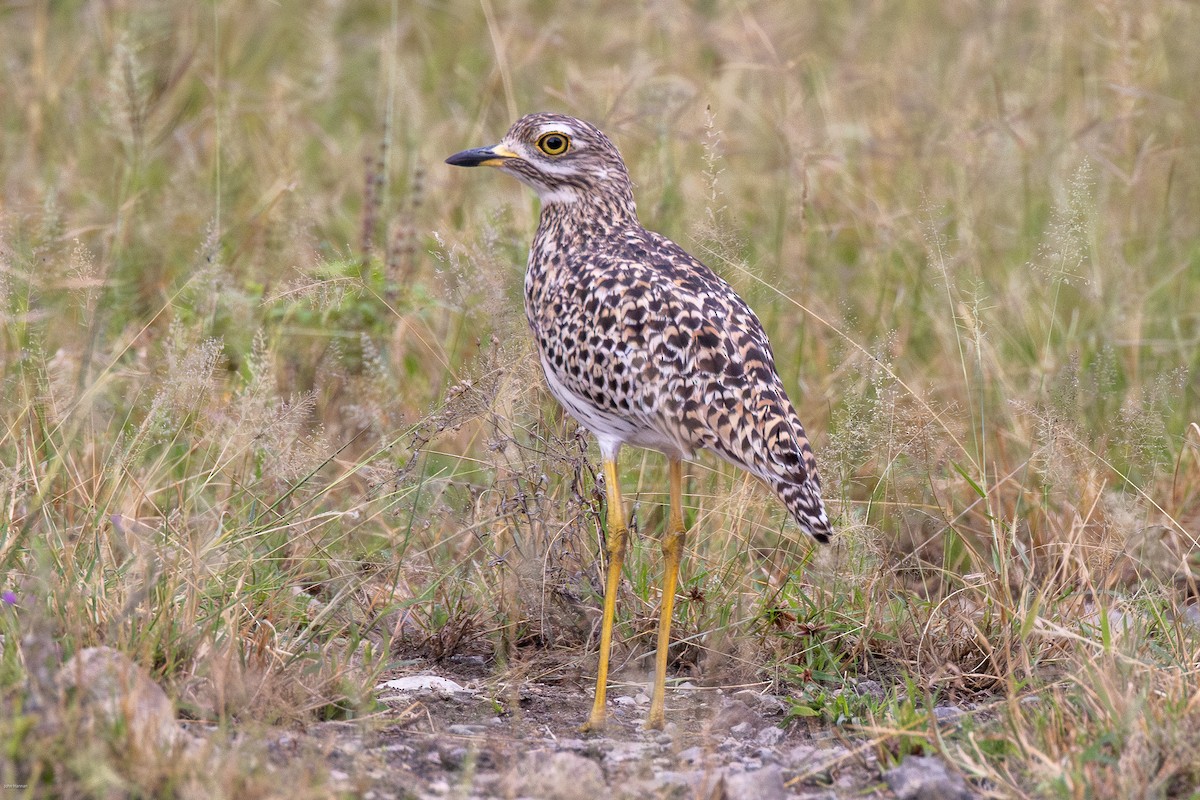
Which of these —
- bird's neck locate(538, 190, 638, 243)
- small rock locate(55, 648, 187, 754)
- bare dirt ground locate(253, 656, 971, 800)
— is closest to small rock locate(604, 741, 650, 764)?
bare dirt ground locate(253, 656, 971, 800)

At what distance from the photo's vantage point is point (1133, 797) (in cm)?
311

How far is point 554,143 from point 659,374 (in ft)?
3.49

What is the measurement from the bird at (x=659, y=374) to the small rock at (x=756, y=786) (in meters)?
0.65

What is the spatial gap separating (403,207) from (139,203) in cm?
113

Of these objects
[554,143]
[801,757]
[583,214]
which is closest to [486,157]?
[554,143]

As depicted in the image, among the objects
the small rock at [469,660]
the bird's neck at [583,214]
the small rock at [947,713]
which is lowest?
the small rock at [469,660]

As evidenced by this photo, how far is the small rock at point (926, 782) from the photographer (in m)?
3.26

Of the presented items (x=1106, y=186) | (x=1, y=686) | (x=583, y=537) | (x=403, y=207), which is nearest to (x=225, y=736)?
(x=1, y=686)

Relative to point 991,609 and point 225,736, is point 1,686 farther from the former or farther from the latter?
point 991,609

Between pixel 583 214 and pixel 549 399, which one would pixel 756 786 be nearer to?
pixel 549 399

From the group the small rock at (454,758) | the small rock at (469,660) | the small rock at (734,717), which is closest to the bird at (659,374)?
the small rock at (734,717)

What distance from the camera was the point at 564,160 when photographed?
4.56 m

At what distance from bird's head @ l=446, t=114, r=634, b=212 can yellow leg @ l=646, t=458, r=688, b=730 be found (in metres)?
0.91

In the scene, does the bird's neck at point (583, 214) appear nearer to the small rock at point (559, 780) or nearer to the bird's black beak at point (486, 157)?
the bird's black beak at point (486, 157)
